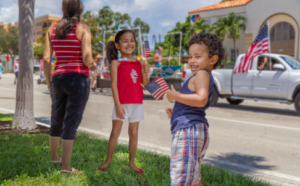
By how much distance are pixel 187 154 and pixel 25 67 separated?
4204mm

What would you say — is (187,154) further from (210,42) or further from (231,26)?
(231,26)

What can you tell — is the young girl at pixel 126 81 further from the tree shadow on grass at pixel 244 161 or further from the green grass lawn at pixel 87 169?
the tree shadow on grass at pixel 244 161

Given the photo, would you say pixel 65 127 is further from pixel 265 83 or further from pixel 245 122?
pixel 265 83

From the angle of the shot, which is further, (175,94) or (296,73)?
(296,73)

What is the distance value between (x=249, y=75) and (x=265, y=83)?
60 cm

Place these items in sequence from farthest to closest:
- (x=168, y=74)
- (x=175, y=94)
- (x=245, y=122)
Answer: (x=168, y=74) → (x=245, y=122) → (x=175, y=94)

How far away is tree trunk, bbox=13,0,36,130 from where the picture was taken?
525 cm

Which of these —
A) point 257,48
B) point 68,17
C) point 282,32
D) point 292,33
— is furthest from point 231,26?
point 68,17

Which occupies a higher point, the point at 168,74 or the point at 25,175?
the point at 168,74

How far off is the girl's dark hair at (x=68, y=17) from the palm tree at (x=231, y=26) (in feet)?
105

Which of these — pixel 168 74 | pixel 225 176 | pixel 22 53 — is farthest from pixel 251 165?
pixel 168 74

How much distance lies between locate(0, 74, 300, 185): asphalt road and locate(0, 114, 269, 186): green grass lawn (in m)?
0.81

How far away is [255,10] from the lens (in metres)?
31.7

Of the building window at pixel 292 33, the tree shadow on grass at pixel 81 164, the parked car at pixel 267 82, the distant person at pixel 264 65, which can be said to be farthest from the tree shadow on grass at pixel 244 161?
the building window at pixel 292 33
